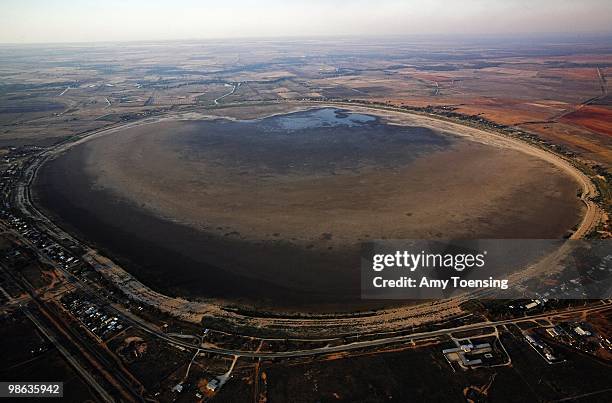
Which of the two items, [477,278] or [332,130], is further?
[332,130]

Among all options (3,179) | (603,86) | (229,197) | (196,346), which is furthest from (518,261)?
(603,86)

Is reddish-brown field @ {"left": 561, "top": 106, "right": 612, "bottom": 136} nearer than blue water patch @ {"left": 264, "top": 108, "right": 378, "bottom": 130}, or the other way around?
reddish-brown field @ {"left": 561, "top": 106, "right": 612, "bottom": 136}

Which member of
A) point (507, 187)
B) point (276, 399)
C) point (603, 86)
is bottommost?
point (276, 399)

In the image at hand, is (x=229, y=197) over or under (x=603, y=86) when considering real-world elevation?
under

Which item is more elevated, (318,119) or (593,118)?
(593,118)

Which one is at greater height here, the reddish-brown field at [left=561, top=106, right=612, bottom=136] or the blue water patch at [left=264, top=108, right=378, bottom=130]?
the reddish-brown field at [left=561, top=106, right=612, bottom=136]

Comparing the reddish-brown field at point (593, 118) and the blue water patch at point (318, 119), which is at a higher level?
the reddish-brown field at point (593, 118)

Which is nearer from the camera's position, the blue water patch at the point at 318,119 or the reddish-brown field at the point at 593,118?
the reddish-brown field at the point at 593,118

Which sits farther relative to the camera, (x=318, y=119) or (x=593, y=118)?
(x=318, y=119)

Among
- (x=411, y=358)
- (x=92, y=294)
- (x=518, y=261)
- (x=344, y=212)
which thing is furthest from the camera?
(x=344, y=212)

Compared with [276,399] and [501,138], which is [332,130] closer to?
[501,138]

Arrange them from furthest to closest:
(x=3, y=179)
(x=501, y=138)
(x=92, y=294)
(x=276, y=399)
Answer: (x=501, y=138) → (x=3, y=179) → (x=92, y=294) → (x=276, y=399)
